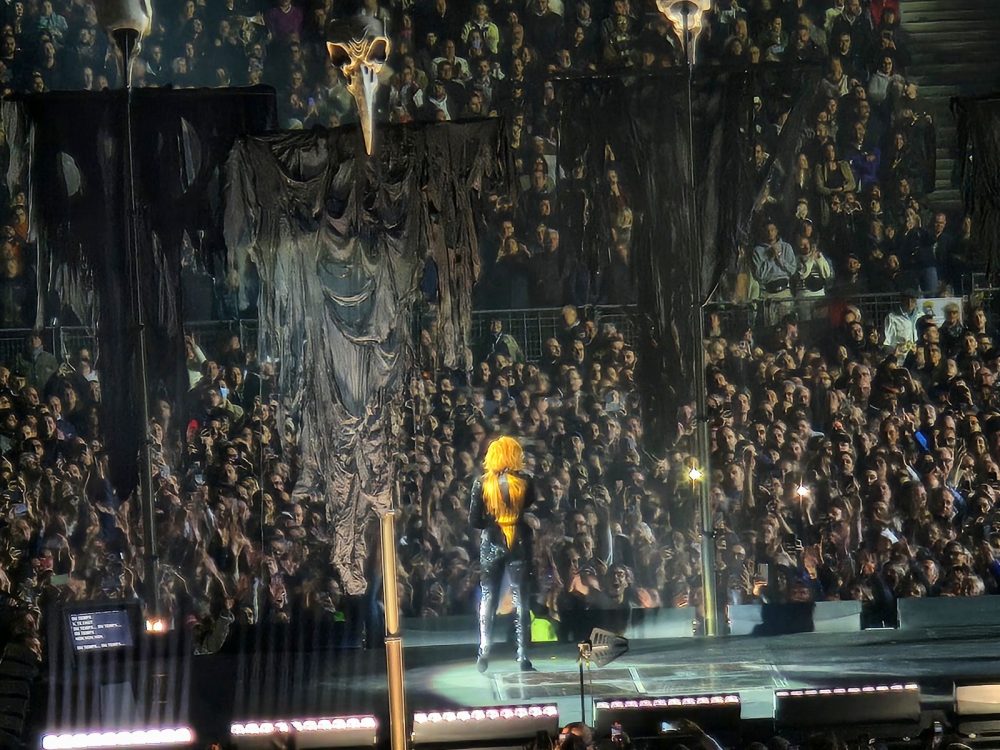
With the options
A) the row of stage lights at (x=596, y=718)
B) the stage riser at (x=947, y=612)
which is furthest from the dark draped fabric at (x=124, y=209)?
the stage riser at (x=947, y=612)

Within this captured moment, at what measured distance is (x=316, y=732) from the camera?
807 centimetres

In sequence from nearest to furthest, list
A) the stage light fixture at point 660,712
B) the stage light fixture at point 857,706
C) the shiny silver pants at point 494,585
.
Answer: the stage light fixture at point 660,712 < the stage light fixture at point 857,706 < the shiny silver pants at point 494,585

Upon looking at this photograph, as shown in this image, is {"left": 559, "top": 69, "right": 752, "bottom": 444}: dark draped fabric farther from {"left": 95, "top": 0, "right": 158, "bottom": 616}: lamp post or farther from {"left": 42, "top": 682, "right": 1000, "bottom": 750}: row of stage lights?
{"left": 95, "top": 0, "right": 158, "bottom": 616}: lamp post

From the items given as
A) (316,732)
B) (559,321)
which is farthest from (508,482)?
(316,732)

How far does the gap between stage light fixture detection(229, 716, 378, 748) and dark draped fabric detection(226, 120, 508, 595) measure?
1876mm

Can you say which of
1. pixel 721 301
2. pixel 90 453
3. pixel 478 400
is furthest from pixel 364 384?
pixel 721 301

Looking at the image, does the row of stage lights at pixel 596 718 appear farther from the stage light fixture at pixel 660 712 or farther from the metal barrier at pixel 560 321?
the metal barrier at pixel 560 321

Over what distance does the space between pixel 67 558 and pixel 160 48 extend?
4.02 meters

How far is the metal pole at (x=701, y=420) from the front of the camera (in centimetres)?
988

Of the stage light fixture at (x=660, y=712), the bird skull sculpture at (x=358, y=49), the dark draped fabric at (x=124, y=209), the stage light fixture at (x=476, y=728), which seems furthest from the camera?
the dark draped fabric at (x=124, y=209)

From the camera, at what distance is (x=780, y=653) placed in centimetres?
986

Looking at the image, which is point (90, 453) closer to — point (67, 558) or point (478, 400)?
point (67, 558)

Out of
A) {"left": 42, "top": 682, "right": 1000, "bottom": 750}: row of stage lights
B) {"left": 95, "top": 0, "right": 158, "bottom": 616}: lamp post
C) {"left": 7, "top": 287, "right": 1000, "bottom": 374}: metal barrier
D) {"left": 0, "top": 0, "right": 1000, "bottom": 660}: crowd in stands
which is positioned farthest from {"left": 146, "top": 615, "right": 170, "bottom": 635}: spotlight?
{"left": 7, "top": 287, "right": 1000, "bottom": 374}: metal barrier

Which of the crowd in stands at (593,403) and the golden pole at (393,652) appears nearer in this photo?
the golden pole at (393,652)
